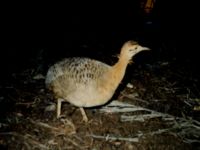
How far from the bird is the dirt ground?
543 millimetres

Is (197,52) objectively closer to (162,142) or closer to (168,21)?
(168,21)

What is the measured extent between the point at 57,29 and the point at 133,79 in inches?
128

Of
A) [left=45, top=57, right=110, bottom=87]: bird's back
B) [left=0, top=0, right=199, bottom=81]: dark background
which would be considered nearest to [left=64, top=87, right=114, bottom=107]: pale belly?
[left=45, top=57, right=110, bottom=87]: bird's back

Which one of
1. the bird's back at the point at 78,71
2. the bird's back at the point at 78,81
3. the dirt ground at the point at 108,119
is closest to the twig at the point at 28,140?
the dirt ground at the point at 108,119

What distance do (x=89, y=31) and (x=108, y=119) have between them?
4.20 m

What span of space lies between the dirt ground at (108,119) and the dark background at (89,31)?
924 mm

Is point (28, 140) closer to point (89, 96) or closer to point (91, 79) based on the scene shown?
point (89, 96)

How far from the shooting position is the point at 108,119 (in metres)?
6.11

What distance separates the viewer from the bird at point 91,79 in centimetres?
542

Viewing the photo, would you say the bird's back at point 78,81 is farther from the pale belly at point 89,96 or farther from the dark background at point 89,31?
the dark background at point 89,31

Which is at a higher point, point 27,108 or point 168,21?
point 168,21

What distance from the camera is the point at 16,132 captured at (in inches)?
215

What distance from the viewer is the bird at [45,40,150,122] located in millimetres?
5422

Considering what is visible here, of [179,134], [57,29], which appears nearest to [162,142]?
[179,134]
